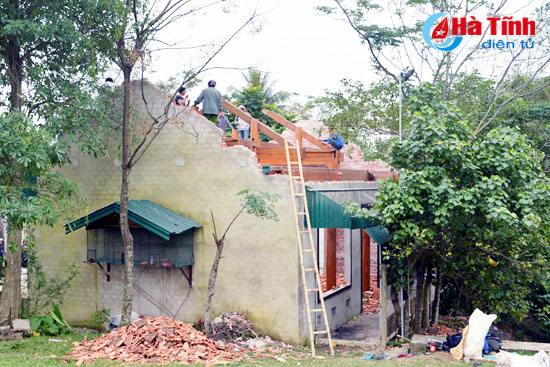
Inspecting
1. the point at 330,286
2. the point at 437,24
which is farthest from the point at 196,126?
the point at 437,24

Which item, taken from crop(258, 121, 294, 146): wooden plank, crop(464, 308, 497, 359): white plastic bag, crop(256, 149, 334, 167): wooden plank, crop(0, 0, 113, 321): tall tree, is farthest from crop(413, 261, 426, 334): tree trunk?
crop(0, 0, 113, 321): tall tree

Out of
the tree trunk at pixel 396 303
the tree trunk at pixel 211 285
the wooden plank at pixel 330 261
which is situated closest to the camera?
the tree trunk at pixel 211 285

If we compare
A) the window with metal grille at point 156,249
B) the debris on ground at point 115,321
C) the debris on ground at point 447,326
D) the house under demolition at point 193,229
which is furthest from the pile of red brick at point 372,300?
the debris on ground at point 115,321

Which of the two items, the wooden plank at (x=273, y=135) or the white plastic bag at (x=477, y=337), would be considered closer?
the white plastic bag at (x=477, y=337)

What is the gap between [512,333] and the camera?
17281 mm

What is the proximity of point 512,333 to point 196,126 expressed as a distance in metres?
11.3

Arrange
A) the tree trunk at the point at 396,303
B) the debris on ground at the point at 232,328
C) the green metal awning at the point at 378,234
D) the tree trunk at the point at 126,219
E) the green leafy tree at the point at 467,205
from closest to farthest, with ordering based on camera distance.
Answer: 1. the green leafy tree at the point at 467,205
2. the tree trunk at the point at 126,219
3. the debris on ground at the point at 232,328
4. the green metal awning at the point at 378,234
5. the tree trunk at the point at 396,303

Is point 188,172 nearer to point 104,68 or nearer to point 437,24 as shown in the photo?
point 104,68

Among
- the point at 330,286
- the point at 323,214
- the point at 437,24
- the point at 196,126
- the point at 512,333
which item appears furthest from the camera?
the point at 437,24

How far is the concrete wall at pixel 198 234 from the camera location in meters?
13.1

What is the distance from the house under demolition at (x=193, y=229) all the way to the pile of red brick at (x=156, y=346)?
1862mm

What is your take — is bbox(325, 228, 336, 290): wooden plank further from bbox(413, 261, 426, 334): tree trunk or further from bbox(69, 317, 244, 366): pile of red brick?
bbox(69, 317, 244, 366): pile of red brick

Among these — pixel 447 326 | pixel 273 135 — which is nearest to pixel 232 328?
pixel 273 135

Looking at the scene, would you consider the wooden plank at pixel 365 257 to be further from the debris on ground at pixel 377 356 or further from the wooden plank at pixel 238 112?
the debris on ground at pixel 377 356
